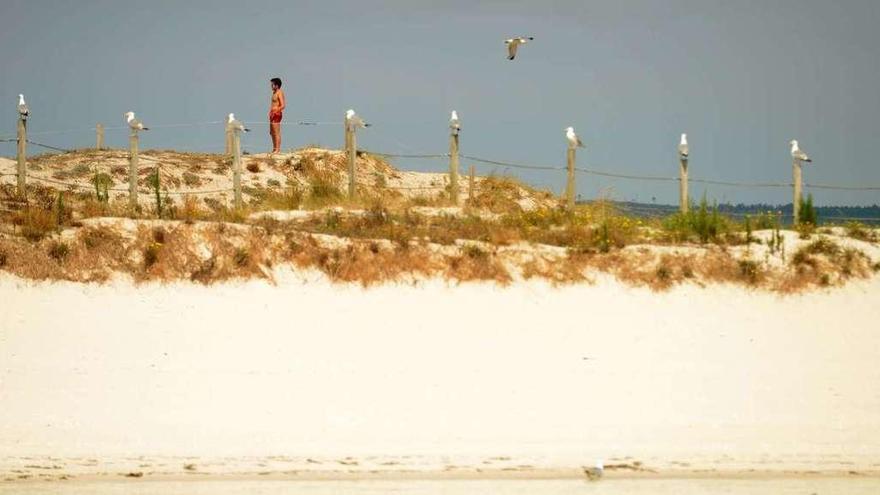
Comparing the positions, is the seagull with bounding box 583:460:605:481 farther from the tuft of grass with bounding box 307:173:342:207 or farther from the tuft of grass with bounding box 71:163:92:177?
the tuft of grass with bounding box 71:163:92:177

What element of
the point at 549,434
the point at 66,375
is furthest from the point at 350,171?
the point at 549,434

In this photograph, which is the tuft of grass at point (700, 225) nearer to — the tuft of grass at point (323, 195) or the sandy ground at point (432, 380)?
the sandy ground at point (432, 380)

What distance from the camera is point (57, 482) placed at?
906 cm

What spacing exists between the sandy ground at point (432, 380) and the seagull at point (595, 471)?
4.5 inches

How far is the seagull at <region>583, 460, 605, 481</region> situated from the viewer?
9289 mm

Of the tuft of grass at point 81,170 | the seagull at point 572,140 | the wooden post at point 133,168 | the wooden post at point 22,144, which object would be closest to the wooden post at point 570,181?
the seagull at point 572,140

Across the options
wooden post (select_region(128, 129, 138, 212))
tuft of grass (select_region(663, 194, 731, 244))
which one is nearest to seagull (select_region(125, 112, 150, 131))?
wooden post (select_region(128, 129, 138, 212))

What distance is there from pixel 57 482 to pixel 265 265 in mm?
6397

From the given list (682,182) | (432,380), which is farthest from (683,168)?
(432,380)

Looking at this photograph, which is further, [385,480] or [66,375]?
[66,375]

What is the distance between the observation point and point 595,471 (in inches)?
368

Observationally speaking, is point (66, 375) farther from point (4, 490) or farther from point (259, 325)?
point (4, 490)

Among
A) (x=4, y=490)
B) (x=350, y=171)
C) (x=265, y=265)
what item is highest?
(x=350, y=171)

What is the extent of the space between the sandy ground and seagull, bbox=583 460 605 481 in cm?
12
